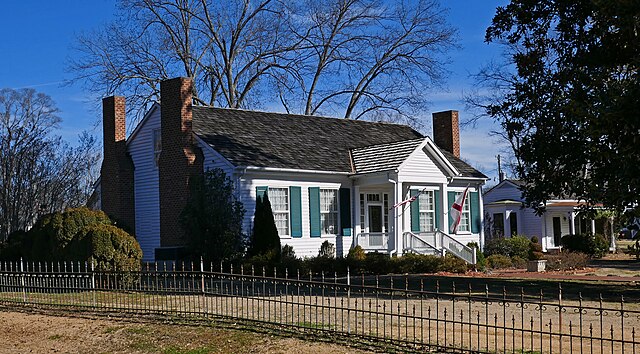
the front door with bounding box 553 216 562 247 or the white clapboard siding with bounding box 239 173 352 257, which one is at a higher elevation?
the white clapboard siding with bounding box 239 173 352 257

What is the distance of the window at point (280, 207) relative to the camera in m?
28.4

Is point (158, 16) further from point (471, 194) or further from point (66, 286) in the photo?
point (66, 286)

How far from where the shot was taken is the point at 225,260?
Answer: 1046 inches

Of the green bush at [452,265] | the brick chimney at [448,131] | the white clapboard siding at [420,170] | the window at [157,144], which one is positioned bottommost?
the green bush at [452,265]

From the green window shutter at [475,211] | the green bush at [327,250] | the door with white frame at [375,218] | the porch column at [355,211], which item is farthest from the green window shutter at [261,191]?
the green window shutter at [475,211]

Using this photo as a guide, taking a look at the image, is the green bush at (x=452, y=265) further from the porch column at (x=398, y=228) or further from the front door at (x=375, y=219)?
the front door at (x=375, y=219)

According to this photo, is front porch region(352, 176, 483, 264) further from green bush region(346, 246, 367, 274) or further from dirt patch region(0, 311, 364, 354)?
dirt patch region(0, 311, 364, 354)

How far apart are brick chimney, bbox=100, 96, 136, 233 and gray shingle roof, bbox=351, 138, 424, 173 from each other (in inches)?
331

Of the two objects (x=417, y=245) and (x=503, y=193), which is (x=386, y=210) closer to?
(x=417, y=245)

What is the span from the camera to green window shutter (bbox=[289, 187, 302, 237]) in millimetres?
28625

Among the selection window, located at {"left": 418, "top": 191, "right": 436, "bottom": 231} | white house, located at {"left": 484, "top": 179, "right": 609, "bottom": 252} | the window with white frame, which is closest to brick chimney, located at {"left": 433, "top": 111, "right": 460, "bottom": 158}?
the window with white frame

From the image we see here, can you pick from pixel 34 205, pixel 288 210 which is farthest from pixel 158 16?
pixel 288 210

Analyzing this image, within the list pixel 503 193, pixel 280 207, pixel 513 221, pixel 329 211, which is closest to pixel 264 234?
pixel 280 207

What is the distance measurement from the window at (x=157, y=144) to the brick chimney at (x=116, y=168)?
4.85 ft
